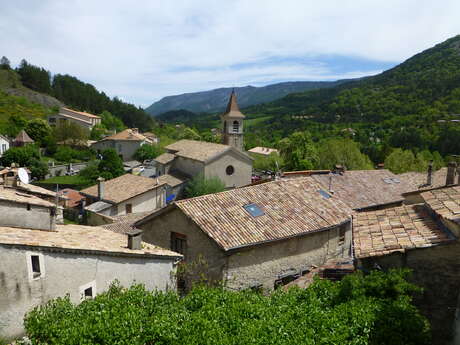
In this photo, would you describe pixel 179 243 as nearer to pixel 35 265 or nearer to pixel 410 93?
pixel 35 265

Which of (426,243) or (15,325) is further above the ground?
(426,243)

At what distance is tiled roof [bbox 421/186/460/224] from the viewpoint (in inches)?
372

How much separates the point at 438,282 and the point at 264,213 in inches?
308

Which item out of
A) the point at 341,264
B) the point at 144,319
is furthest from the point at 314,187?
the point at 144,319

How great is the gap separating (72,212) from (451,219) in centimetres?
3294

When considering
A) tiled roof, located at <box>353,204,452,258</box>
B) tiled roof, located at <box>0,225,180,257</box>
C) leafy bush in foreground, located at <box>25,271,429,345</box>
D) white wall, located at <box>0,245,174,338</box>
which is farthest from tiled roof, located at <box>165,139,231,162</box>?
A: leafy bush in foreground, located at <box>25,271,429,345</box>

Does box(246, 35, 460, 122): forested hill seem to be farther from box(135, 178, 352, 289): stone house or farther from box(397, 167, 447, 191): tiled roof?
box(135, 178, 352, 289): stone house

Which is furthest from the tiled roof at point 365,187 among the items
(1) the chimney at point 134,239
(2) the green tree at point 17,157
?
(2) the green tree at point 17,157

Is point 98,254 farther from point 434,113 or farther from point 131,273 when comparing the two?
point 434,113

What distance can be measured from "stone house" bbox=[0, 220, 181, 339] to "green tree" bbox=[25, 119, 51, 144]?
6815 centimetres

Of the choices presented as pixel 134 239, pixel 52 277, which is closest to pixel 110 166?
pixel 134 239

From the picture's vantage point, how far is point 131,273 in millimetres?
11344

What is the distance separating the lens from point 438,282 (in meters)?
8.79

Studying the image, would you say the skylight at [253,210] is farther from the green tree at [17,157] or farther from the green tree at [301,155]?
the green tree at [17,157]
